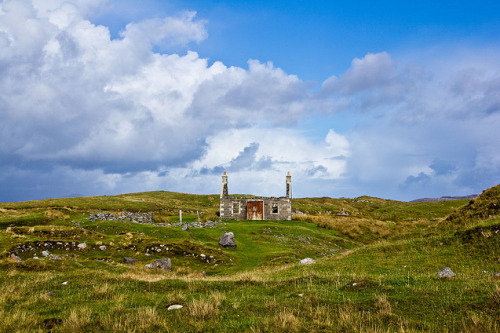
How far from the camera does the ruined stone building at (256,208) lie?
57531 mm

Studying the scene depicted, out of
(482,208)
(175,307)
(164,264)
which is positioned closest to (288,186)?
(482,208)

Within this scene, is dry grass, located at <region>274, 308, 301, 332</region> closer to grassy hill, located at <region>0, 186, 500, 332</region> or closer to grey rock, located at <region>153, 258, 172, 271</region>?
grassy hill, located at <region>0, 186, 500, 332</region>

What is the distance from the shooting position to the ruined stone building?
2265 inches

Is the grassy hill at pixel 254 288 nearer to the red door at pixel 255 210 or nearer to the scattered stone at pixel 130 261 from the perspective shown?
the scattered stone at pixel 130 261

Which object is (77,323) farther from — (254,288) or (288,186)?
(288,186)

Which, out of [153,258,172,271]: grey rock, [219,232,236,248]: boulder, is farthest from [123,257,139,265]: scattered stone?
[219,232,236,248]: boulder

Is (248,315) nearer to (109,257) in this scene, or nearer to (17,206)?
(109,257)

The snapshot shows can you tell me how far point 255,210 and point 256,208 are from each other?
1.37ft

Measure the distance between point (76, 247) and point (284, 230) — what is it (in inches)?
1061

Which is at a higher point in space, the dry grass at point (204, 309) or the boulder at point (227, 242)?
the dry grass at point (204, 309)

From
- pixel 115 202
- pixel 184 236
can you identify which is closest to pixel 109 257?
pixel 184 236

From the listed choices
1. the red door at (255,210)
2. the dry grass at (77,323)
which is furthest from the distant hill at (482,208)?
the red door at (255,210)

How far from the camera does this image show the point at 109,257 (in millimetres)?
25688

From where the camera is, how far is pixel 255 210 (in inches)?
2265
